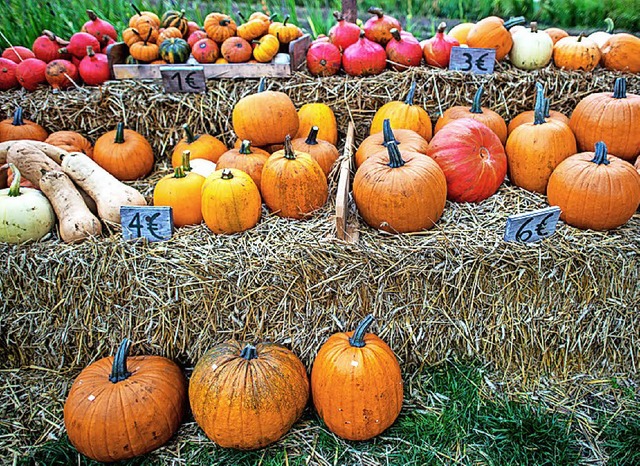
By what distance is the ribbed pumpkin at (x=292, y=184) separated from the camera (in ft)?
7.44

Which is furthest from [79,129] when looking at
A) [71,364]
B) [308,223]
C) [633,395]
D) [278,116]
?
[633,395]

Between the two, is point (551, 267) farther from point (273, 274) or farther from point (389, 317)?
point (273, 274)

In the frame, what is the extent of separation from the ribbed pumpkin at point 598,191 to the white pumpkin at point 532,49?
1.18m

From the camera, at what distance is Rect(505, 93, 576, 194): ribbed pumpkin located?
2.48m

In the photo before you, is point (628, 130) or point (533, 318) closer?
point (533, 318)

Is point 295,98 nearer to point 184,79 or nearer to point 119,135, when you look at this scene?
point 184,79

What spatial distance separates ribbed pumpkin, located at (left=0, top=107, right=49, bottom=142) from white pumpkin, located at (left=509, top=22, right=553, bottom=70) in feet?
10.3

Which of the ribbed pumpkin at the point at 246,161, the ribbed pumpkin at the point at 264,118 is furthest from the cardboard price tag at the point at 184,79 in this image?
the ribbed pumpkin at the point at 246,161

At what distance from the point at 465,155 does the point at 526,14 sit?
539 cm

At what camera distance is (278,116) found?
2660 millimetres

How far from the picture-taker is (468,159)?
7.87 feet

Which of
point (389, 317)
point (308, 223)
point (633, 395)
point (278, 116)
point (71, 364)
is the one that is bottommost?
point (633, 395)

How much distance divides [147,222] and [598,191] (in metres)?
2.02

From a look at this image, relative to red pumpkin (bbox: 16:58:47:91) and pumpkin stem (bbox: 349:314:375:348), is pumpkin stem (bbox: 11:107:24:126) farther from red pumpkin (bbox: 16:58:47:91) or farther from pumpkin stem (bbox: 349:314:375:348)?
pumpkin stem (bbox: 349:314:375:348)
